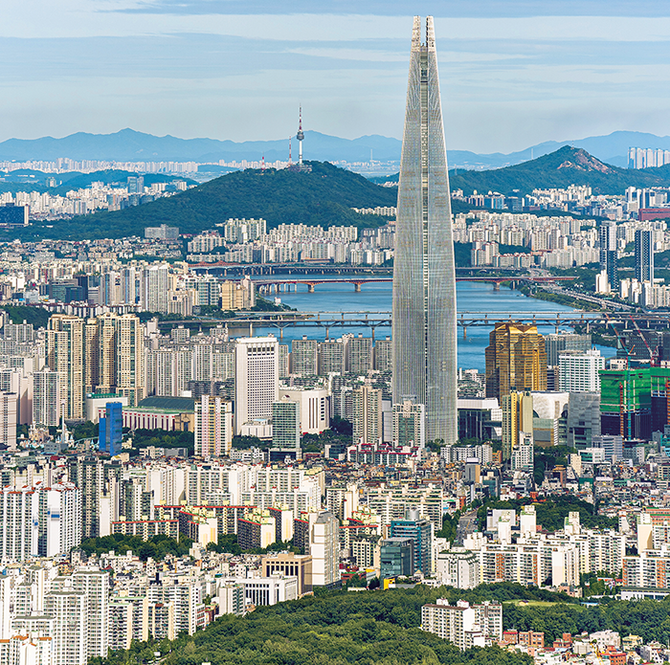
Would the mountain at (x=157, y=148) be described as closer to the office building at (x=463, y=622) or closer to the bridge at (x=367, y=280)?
the bridge at (x=367, y=280)

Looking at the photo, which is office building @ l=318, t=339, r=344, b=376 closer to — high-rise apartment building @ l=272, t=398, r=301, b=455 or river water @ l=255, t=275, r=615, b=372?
river water @ l=255, t=275, r=615, b=372

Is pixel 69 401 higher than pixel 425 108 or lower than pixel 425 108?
lower

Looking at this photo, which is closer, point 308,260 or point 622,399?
point 622,399

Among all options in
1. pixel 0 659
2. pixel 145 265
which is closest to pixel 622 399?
pixel 0 659

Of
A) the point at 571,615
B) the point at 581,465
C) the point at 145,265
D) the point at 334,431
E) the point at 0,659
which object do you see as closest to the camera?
the point at 0,659

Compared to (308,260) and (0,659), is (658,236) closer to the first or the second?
(308,260)

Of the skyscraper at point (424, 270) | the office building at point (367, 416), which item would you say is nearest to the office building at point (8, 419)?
the office building at point (367, 416)
